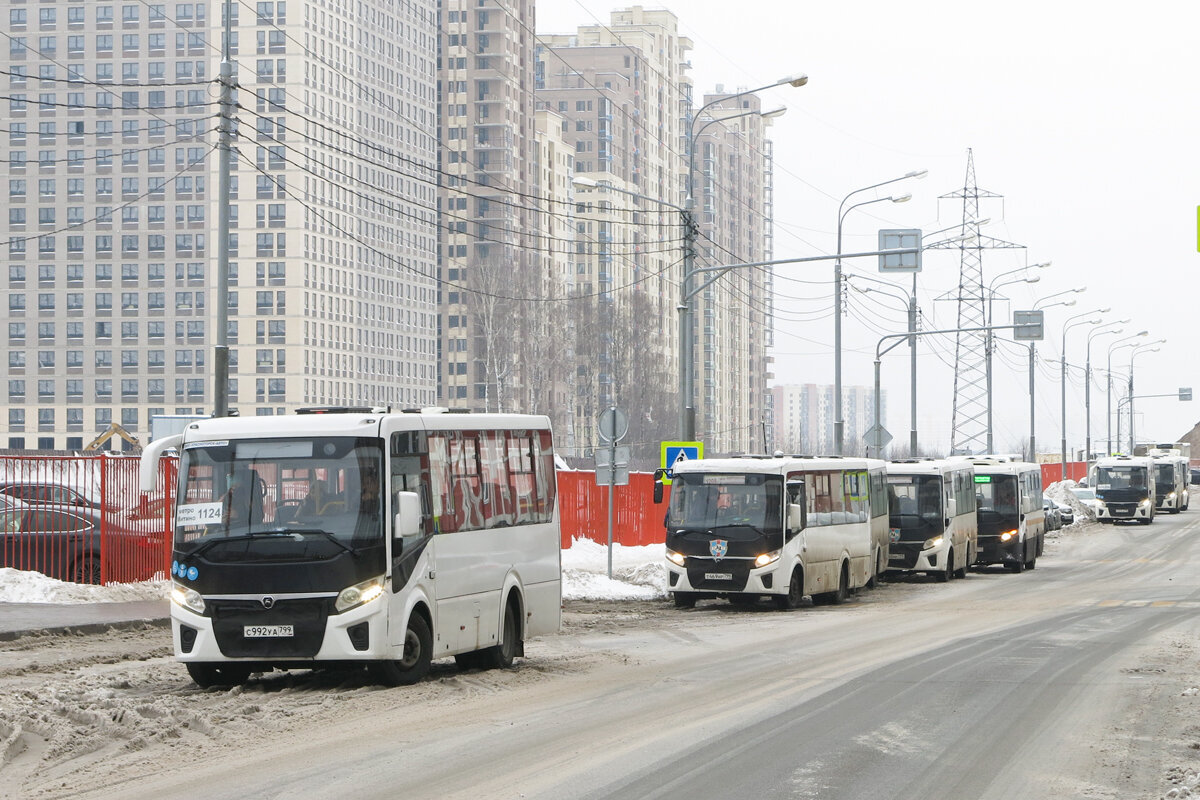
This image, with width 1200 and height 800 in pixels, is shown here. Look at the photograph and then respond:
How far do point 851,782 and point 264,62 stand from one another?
411 feet

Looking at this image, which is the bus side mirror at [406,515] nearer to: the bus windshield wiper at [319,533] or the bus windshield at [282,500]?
the bus windshield at [282,500]

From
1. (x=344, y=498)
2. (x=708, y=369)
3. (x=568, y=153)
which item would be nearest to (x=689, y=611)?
(x=344, y=498)

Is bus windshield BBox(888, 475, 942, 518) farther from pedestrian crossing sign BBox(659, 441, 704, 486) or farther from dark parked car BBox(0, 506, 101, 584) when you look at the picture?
dark parked car BBox(0, 506, 101, 584)

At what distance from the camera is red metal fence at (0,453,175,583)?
23.2 meters

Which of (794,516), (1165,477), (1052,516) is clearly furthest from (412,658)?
(1165,477)

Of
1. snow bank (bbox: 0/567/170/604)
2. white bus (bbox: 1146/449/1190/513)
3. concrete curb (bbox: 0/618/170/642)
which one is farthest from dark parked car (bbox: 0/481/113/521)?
white bus (bbox: 1146/449/1190/513)

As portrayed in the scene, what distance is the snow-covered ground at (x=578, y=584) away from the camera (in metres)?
22.4

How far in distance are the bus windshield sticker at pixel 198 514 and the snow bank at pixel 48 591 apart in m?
8.61

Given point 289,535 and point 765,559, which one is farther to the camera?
point 765,559

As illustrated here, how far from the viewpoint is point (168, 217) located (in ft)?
443

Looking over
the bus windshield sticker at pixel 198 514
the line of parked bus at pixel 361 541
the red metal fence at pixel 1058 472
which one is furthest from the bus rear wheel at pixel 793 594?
the red metal fence at pixel 1058 472

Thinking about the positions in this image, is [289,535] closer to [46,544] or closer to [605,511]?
[46,544]

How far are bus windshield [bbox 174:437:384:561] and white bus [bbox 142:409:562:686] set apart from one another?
1cm

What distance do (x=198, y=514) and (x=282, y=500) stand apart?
70 cm
